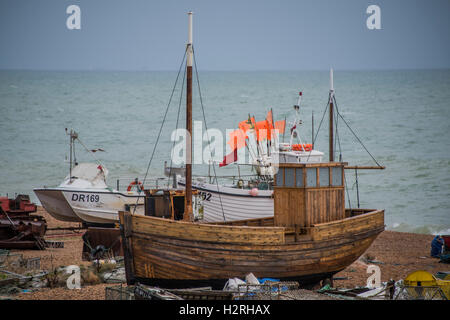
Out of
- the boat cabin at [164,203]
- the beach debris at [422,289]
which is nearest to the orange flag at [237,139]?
the boat cabin at [164,203]

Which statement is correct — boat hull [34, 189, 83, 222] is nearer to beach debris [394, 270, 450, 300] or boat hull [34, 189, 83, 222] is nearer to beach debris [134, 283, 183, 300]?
beach debris [134, 283, 183, 300]

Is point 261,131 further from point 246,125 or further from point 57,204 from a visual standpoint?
point 57,204

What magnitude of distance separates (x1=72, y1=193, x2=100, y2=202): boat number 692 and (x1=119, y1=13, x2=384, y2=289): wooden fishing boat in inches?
451

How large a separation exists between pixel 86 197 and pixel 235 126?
5786 cm

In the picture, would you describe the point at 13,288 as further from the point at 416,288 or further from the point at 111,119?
the point at 111,119

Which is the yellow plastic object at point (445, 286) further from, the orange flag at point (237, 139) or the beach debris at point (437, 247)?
the orange flag at point (237, 139)

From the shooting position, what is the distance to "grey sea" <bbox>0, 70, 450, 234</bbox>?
156ft

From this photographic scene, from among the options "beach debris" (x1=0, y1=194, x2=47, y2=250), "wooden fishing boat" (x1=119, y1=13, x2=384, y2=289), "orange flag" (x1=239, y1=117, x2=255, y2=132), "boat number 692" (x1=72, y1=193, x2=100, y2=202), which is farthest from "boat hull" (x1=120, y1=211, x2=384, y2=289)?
"boat number 692" (x1=72, y1=193, x2=100, y2=202)

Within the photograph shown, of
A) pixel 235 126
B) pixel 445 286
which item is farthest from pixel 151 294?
pixel 235 126

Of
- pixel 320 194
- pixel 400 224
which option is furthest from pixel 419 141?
pixel 320 194

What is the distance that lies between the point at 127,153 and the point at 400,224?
128 feet

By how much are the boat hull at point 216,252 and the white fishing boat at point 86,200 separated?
10980 millimetres

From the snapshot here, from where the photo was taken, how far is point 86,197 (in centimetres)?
2944

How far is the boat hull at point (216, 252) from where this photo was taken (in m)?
17.2
